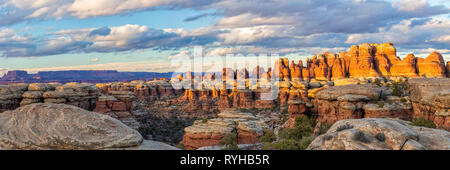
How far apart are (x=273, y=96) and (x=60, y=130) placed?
84.5 meters

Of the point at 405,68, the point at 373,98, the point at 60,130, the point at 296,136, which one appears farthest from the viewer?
the point at 405,68

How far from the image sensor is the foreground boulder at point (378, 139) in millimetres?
9234

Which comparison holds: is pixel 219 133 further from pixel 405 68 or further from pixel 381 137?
pixel 405 68

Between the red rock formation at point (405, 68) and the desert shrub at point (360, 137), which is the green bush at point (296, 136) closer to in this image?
the desert shrub at point (360, 137)

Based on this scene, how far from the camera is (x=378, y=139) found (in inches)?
384

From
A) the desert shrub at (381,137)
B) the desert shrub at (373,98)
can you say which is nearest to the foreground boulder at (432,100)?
the desert shrub at (373,98)

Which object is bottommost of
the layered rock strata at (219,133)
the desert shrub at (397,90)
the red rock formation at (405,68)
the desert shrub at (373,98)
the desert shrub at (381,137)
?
the layered rock strata at (219,133)

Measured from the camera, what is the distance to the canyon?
3219cm

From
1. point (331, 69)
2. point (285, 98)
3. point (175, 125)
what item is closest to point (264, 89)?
point (285, 98)

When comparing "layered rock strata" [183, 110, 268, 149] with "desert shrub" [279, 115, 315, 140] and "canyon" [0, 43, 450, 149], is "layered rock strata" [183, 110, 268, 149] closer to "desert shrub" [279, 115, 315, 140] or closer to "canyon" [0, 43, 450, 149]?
"canyon" [0, 43, 450, 149]

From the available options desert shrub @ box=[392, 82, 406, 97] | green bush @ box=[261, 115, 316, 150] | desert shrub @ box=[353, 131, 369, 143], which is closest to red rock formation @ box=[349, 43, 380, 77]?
desert shrub @ box=[392, 82, 406, 97]

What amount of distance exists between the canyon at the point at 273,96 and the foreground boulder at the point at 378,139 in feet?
1.41

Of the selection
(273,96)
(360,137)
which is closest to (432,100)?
(360,137)

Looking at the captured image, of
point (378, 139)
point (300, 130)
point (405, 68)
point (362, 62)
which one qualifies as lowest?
point (300, 130)
